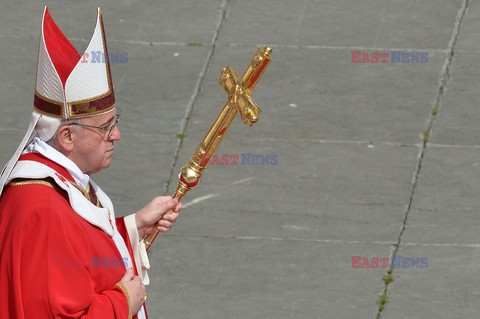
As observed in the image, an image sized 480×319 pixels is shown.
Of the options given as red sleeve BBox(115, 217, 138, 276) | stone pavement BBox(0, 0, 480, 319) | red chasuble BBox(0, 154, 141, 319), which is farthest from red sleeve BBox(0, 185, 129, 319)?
stone pavement BBox(0, 0, 480, 319)

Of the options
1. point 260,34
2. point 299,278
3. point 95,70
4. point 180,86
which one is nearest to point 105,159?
point 95,70

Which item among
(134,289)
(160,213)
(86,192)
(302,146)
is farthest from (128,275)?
(302,146)

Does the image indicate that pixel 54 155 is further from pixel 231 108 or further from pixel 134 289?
pixel 231 108

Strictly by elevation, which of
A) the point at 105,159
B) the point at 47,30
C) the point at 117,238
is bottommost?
the point at 117,238

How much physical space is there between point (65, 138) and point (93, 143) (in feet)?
0.35

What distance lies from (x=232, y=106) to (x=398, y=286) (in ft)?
9.15

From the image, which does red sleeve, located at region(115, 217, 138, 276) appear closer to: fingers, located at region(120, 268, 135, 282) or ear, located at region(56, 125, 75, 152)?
fingers, located at region(120, 268, 135, 282)

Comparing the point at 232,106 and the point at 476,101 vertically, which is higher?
the point at 232,106

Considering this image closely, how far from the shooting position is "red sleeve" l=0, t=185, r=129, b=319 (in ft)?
15.3

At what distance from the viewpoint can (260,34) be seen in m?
10.3

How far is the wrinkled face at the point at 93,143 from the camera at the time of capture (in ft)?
16.2

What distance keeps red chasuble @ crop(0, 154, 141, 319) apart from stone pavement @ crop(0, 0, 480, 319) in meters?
2.57

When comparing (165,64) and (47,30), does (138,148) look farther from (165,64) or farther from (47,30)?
(47,30)

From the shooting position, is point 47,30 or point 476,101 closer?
point 47,30
